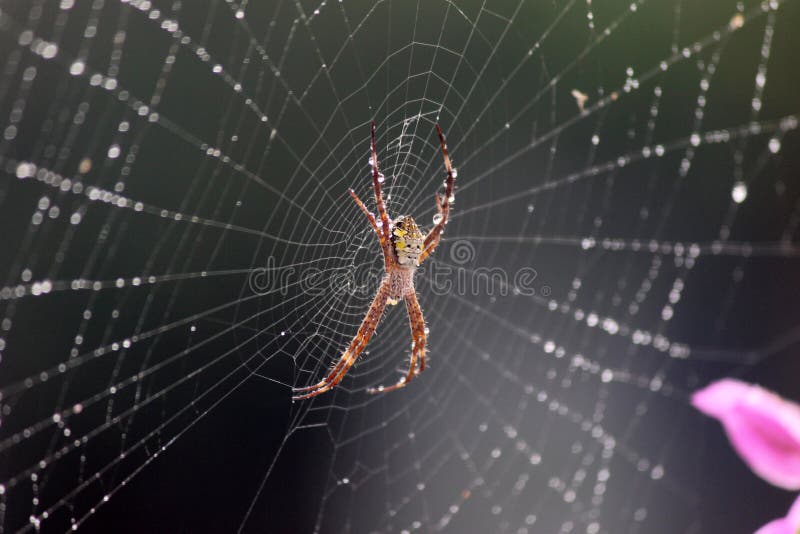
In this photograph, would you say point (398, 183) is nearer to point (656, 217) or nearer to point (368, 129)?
point (368, 129)

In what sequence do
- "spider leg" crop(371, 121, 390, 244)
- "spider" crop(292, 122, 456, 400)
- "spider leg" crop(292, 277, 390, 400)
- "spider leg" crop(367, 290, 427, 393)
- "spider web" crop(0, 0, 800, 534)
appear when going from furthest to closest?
"spider web" crop(0, 0, 800, 534)
"spider leg" crop(367, 290, 427, 393)
"spider leg" crop(292, 277, 390, 400)
"spider" crop(292, 122, 456, 400)
"spider leg" crop(371, 121, 390, 244)

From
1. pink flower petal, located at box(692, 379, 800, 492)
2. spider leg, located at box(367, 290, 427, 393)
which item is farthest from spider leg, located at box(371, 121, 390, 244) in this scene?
pink flower petal, located at box(692, 379, 800, 492)

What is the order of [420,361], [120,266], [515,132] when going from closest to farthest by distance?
[420,361] < [120,266] < [515,132]

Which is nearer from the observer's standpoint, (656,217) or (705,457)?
(705,457)

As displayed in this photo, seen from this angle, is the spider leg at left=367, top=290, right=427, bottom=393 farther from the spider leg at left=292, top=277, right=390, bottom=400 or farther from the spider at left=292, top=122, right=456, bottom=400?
the spider leg at left=292, top=277, right=390, bottom=400

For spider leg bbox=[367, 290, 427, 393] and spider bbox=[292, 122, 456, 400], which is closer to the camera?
spider bbox=[292, 122, 456, 400]

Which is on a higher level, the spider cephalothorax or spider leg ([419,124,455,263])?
spider leg ([419,124,455,263])

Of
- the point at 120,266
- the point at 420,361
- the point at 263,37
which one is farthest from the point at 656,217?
the point at 120,266
